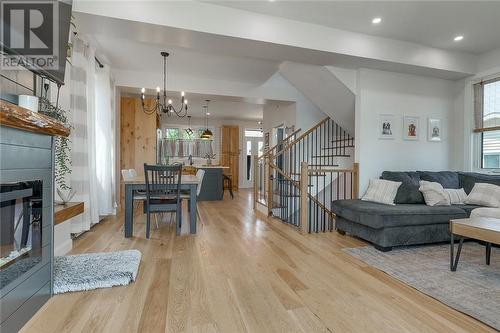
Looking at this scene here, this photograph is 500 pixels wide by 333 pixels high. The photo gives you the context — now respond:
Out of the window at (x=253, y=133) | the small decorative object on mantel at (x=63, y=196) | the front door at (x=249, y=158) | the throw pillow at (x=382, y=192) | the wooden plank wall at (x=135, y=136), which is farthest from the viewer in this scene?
the window at (x=253, y=133)

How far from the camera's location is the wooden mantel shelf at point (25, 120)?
4.12 feet

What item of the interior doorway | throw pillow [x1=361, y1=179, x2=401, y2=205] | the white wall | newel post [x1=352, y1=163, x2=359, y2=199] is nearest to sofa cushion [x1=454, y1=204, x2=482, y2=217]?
throw pillow [x1=361, y1=179, x2=401, y2=205]

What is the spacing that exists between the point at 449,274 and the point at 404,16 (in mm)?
2987

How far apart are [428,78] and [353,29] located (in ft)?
6.65

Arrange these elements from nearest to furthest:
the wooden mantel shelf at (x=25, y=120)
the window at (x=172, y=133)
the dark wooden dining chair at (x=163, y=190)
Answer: the wooden mantel shelf at (x=25, y=120), the dark wooden dining chair at (x=163, y=190), the window at (x=172, y=133)

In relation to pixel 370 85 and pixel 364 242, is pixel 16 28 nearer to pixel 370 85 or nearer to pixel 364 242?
pixel 364 242

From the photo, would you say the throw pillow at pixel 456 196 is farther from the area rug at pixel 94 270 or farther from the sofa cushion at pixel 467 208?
the area rug at pixel 94 270

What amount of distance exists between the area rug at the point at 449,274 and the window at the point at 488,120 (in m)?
1.85

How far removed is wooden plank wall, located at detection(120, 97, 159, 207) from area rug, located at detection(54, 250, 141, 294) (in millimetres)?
3502

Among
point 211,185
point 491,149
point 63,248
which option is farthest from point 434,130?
point 63,248

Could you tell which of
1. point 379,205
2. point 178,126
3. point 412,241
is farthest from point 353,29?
point 178,126

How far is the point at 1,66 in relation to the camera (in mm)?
1576

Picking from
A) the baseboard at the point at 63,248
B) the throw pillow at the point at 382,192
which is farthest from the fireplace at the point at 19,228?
the throw pillow at the point at 382,192

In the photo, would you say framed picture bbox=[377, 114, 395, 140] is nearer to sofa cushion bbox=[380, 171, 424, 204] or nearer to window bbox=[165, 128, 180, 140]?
sofa cushion bbox=[380, 171, 424, 204]
